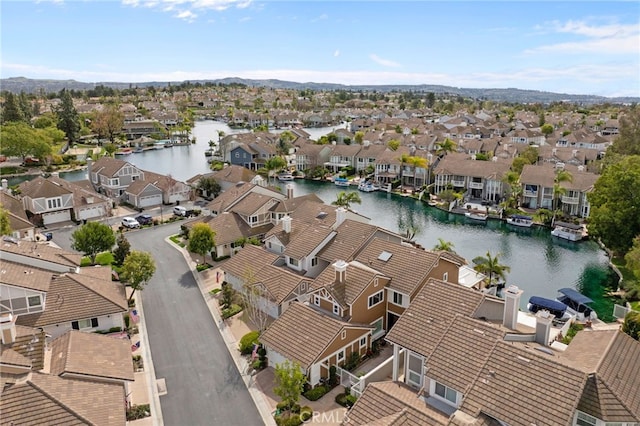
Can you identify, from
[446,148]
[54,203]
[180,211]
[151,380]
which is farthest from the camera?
[446,148]

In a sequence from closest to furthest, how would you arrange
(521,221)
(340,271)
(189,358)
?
(189,358), (340,271), (521,221)

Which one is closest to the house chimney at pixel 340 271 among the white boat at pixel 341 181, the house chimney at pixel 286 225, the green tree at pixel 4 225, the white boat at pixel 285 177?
the house chimney at pixel 286 225

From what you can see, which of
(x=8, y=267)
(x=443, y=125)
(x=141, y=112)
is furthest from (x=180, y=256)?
(x=141, y=112)

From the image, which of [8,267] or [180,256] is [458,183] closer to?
[180,256]

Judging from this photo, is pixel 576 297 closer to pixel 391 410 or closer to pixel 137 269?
pixel 391 410

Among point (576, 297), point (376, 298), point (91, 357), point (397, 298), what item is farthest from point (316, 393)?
point (576, 297)

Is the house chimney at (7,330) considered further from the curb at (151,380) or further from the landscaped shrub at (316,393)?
the landscaped shrub at (316,393)

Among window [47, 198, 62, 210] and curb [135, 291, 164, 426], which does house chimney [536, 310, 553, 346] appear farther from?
window [47, 198, 62, 210]
